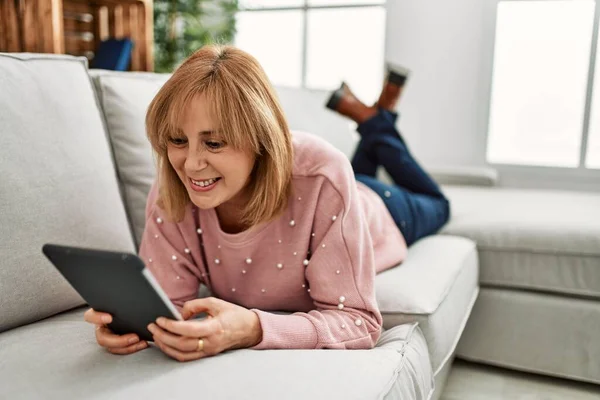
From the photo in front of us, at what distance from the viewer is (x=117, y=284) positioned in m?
0.77

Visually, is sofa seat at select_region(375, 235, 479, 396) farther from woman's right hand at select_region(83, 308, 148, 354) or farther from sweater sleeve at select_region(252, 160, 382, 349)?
woman's right hand at select_region(83, 308, 148, 354)

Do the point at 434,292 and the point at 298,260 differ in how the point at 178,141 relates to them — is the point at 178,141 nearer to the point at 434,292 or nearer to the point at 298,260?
the point at 298,260

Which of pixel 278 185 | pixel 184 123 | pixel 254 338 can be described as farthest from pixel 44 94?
pixel 254 338

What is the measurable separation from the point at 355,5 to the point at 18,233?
3.05 metres

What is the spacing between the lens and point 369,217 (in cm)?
148

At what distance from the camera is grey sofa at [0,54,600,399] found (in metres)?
0.83

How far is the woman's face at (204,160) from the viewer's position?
922 mm

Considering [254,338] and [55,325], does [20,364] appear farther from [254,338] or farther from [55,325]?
[254,338]

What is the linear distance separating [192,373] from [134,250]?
540 millimetres

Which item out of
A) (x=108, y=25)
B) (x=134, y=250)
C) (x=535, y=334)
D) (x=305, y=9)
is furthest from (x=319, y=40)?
(x=134, y=250)

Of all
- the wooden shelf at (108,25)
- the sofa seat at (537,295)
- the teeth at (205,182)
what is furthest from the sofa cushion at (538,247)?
the wooden shelf at (108,25)

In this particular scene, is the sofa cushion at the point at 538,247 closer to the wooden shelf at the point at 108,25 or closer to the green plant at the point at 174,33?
the wooden shelf at the point at 108,25

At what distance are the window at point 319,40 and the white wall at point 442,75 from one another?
0.74 feet

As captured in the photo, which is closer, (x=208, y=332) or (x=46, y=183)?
(x=208, y=332)
